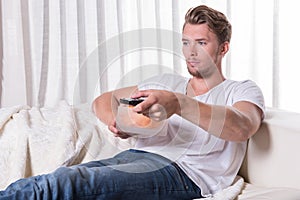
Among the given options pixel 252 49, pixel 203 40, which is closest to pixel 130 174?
pixel 203 40

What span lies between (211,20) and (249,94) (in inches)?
10.2

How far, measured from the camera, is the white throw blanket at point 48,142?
155 centimetres

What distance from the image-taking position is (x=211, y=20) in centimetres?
155

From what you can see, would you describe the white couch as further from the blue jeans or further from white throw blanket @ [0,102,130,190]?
white throw blanket @ [0,102,130,190]

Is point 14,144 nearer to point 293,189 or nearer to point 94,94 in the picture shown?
point 94,94

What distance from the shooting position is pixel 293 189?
1.32m

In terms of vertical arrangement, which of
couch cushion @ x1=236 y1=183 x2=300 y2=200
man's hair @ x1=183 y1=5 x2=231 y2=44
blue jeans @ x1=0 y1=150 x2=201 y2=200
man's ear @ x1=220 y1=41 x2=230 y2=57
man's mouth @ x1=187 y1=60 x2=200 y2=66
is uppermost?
man's hair @ x1=183 y1=5 x2=231 y2=44

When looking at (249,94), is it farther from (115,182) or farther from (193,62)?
(115,182)

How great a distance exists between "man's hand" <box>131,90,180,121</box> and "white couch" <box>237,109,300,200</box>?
30cm

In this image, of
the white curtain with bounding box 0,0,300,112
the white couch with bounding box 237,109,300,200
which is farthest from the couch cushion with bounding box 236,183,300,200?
the white curtain with bounding box 0,0,300,112

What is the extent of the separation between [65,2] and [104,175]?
63.8 inches

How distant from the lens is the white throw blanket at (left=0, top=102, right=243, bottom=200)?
1553 millimetres

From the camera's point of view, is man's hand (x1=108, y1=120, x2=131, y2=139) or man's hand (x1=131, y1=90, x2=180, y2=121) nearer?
man's hand (x1=131, y1=90, x2=180, y2=121)

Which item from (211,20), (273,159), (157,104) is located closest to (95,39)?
(211,20)
